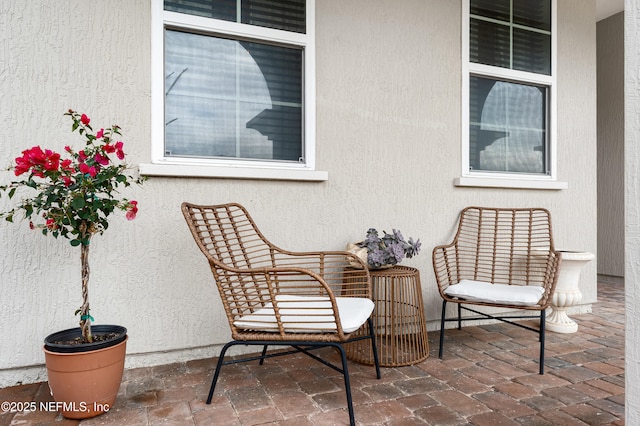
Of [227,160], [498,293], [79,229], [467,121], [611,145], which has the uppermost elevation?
[611,145]

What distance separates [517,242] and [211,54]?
2.73 metres

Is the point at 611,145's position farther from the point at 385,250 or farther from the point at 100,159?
the point at 100,159

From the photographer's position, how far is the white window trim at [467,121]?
3115 millimetres

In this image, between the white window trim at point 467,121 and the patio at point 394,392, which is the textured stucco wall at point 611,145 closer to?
the white window trim at point 467,121

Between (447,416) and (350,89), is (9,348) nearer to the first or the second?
(447,416)

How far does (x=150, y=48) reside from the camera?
2.33m

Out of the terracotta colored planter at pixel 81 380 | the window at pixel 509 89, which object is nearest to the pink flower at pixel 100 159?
the terracotta colored planter at pixel 81 380

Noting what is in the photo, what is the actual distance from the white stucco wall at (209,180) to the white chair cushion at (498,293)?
1.72ft

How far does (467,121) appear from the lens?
123 inches

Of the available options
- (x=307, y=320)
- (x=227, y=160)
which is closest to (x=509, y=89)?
(x=227, y=160)

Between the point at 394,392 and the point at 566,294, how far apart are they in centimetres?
182

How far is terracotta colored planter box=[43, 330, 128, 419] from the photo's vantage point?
1.71 metres

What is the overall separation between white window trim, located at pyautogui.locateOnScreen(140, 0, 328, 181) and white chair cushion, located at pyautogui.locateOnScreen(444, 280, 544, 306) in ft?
3.66

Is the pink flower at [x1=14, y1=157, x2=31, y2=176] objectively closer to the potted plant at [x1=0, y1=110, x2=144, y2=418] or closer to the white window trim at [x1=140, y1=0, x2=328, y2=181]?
the potted plant at [x1=0, y1=110, x2=144, y2=418]
